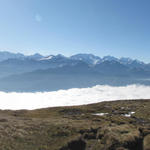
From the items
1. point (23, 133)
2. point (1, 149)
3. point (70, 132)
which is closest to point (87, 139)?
point (70, 132)

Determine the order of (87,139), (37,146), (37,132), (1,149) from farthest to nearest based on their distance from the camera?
(37,132) → (87,139) → (37,146) → (1,149)

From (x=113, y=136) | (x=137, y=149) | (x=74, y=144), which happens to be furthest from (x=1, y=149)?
(x=137, y=149)

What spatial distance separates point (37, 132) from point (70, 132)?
208 inches

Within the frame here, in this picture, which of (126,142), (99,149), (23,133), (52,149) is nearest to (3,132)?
(23,133)

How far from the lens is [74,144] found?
20.8 meters

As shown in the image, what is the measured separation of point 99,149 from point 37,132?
36.4ft

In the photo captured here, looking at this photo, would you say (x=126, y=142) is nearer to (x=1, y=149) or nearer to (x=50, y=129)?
(x=50, y=129)

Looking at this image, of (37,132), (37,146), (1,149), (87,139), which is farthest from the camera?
(37,132)

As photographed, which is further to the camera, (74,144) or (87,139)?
(87,139)

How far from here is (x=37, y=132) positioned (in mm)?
26188

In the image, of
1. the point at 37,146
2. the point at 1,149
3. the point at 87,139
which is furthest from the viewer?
the point at 87,139

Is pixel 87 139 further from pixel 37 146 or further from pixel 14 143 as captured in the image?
pixel 14 143

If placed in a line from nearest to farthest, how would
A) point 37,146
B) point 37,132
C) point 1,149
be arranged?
point 1,149
point 37,146
point 37,132

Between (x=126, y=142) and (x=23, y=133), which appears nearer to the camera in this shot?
(x=126, y=142)
